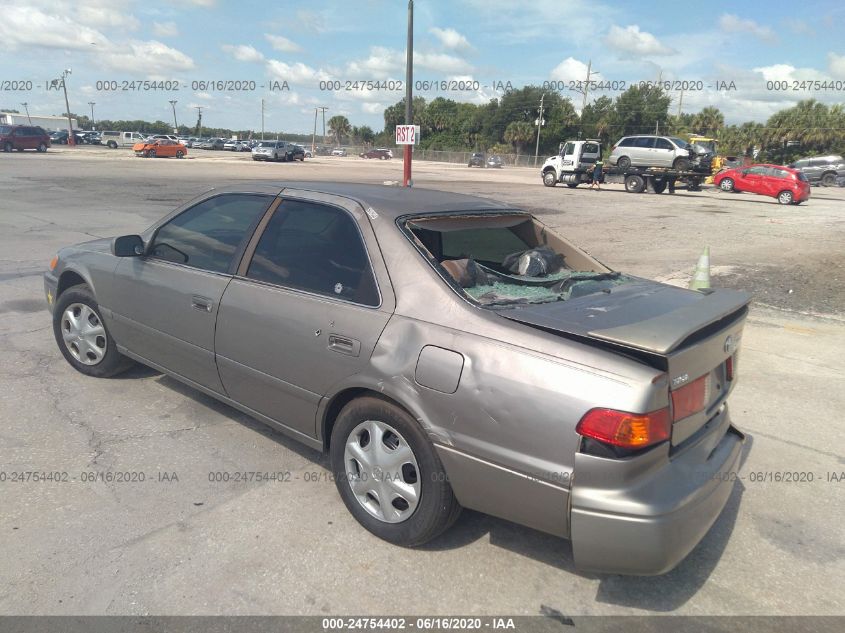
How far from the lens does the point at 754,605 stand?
267cm

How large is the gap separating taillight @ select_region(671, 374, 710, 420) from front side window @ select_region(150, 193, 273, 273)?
95.8 inches

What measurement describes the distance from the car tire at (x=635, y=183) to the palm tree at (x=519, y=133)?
1968 inches

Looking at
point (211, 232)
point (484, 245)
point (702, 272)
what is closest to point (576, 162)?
point (702, 272)

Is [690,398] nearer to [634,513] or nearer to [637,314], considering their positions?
[637,314]

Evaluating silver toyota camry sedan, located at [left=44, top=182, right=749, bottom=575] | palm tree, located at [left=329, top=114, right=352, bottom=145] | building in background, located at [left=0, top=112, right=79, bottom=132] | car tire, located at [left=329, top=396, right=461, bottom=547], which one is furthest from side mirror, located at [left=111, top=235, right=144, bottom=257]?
palm tree, located at [left=329, top=114, right=352, bottom=145]

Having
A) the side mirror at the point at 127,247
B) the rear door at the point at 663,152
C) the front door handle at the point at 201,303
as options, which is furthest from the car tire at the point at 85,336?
the rear door at the point at 663,152

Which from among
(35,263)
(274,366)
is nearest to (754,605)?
(274,366)

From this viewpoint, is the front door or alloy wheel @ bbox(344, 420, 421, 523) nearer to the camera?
alloy wheel @ bbox(344, 420, 421, 523)

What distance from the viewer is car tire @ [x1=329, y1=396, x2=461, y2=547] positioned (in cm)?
272

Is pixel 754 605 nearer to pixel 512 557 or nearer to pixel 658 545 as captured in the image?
pixel 658 545

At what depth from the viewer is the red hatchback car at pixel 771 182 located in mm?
26859

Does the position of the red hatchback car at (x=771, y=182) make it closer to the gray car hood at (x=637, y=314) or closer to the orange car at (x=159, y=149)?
the gray car hood at (x=637, y=314)

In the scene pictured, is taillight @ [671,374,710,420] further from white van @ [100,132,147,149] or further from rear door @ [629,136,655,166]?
white van @ [100,132,147,149]

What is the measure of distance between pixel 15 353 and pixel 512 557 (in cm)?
457
